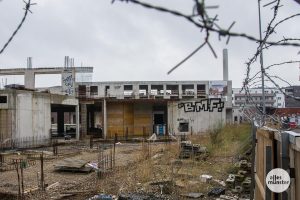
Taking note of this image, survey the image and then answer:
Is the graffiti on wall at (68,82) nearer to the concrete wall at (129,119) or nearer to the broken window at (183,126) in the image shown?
the concrete wall at (129,119)

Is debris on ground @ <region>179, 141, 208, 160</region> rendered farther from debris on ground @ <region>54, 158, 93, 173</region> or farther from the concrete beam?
the concrete beam

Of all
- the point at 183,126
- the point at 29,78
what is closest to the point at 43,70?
the point at 29,78

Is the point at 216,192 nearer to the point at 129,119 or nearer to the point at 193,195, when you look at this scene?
the point at 193,195

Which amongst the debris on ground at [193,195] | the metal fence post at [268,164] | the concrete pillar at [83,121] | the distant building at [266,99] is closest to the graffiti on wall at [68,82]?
the concrete pillar at [83,121]

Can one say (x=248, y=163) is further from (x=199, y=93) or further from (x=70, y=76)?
(x=199, y=93)

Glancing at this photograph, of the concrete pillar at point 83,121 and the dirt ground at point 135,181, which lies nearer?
the dirt ground at point 135,181

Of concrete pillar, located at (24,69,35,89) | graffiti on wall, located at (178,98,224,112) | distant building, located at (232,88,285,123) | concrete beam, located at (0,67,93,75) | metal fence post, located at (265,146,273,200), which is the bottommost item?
metal fence post, located at (265,146,273,200)

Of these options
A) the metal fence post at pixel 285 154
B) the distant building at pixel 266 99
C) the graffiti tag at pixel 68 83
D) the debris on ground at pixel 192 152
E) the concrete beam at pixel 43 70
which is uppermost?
the concrete beam at pixel 43 70

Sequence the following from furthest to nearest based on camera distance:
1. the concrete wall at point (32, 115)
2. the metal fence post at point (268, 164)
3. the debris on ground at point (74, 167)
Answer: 1. the concrete wall at point (32, 115)
2. the debris on ground at point (74, 167)
3. the metal fence post at point (268, 164)

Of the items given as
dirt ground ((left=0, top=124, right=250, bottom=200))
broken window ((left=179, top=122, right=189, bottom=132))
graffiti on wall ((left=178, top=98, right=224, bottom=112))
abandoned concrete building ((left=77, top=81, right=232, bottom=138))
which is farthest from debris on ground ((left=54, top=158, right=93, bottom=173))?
graffiti on wall ((left=178, top=98, right=224, bottom=112))

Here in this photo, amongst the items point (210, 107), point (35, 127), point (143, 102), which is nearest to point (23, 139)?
point (35, 127)

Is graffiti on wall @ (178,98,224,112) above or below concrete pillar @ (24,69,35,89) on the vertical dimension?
below

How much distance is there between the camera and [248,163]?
13.4 meters

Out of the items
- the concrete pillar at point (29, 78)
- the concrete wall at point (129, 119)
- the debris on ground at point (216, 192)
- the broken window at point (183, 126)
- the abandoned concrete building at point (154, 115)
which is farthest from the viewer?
the concrete pillar at point (29, 78)
